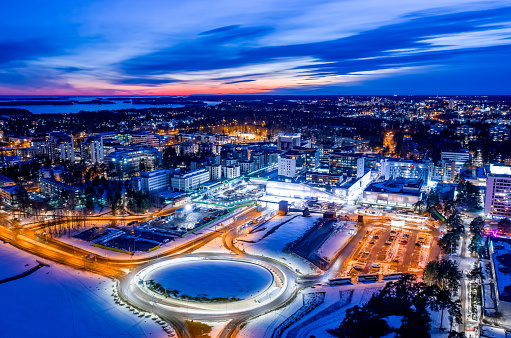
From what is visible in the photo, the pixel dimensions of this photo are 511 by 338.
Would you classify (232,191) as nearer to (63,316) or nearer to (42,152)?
(63,316)

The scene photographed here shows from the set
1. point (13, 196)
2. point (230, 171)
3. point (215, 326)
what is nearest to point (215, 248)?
point (215, 326)

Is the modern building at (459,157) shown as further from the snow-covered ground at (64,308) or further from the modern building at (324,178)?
the snow-covered ground at (64,308)

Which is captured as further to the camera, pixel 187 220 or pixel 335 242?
pixel 187 220

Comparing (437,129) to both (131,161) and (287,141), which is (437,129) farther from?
(131,161)

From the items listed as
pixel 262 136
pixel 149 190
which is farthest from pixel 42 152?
pixel 262 136

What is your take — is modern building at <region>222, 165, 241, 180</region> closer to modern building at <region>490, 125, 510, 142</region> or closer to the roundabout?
the roundabout
